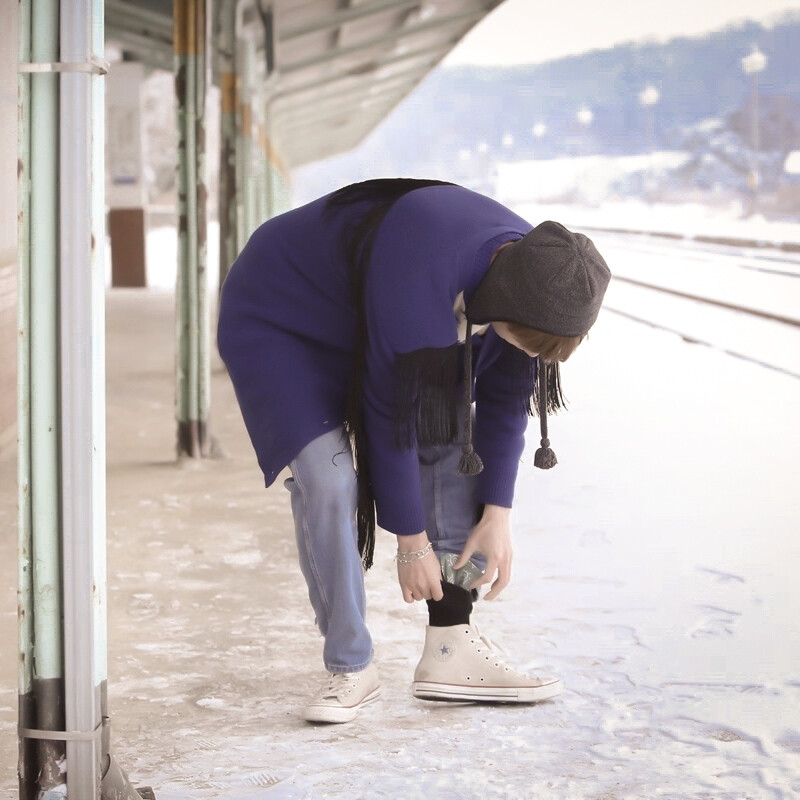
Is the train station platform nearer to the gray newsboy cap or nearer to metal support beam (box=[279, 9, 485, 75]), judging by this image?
the gray newsboy cap

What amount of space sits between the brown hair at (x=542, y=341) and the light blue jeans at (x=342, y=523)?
1.44 feet

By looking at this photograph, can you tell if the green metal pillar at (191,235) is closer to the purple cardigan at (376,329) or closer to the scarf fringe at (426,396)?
the purple cardigan at (376,329)

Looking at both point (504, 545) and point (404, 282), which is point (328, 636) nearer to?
point (504, 545)

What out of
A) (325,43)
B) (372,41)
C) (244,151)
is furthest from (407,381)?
(372,41)

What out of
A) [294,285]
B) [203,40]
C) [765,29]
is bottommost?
[294,285]

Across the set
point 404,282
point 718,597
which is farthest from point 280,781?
point 718,597

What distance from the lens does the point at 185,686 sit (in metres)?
2.71

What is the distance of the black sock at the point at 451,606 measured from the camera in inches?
104

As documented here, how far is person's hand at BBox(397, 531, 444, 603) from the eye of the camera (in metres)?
2.36

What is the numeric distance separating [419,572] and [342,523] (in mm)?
186

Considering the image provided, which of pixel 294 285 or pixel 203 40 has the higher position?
pixel 203 40

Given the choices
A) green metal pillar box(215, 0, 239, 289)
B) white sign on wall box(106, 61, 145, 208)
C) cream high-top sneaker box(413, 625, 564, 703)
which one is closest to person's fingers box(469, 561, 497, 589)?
cream high-top sneaker box(413, 625, 564, 703)

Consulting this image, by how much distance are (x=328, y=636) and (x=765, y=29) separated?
109885 millimetres

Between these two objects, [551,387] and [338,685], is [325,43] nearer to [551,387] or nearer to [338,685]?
[551,387]
